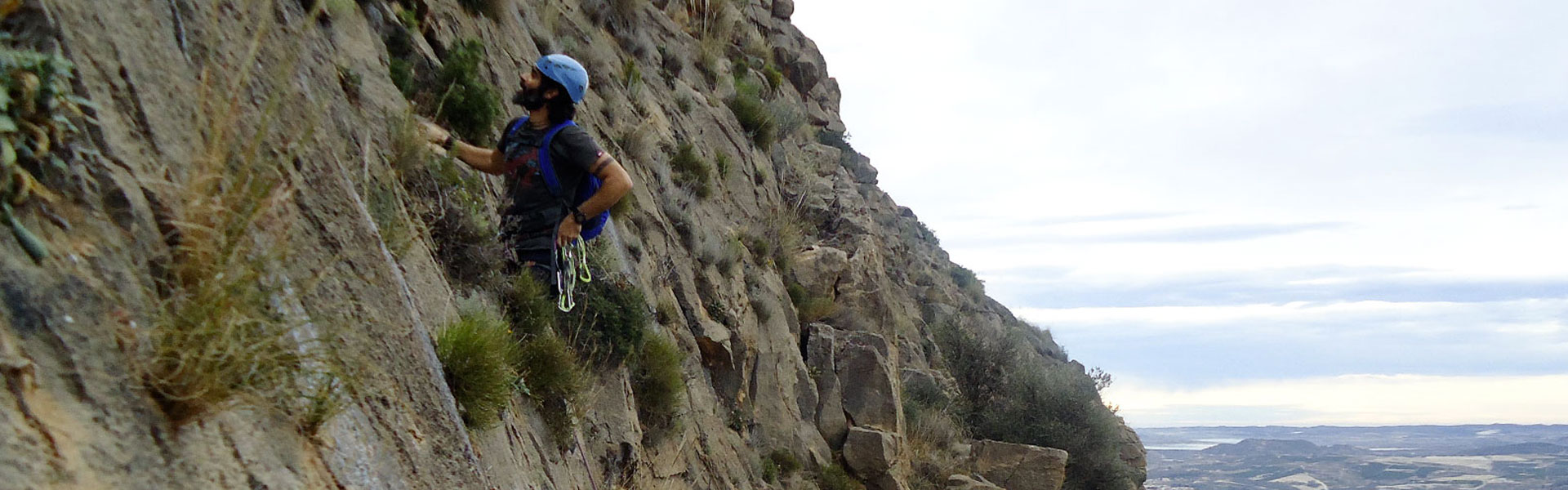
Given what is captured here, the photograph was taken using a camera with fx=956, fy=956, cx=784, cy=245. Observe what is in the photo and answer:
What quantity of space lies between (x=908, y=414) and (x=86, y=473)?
1128 cm

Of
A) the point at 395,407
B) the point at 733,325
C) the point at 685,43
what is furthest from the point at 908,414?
the point at 395,407

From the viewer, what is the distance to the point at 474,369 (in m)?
4.14

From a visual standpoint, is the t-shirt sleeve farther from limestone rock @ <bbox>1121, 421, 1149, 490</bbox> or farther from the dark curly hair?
limestone rock @ <bbox>1121, 421, 1149, 490</bbox>

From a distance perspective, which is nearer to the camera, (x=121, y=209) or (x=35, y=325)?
(x=35, y=325)

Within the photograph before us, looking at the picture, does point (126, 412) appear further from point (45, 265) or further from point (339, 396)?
point (339, 396)

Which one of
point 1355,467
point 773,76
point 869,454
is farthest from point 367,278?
point 1355,467

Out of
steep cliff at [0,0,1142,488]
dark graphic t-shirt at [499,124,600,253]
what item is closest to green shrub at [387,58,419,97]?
steep cliff at [0,0,1142,488]

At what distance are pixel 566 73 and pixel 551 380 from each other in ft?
5.63

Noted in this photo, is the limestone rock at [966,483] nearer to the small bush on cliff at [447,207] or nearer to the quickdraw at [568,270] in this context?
the quickdraw at [568,270]

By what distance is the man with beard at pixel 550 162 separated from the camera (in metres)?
5.08

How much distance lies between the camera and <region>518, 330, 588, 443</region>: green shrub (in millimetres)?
5301

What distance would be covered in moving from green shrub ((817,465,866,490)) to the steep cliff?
48 millimetres

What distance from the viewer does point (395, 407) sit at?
10.7 ft

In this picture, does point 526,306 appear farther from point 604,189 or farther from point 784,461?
point 784,461
